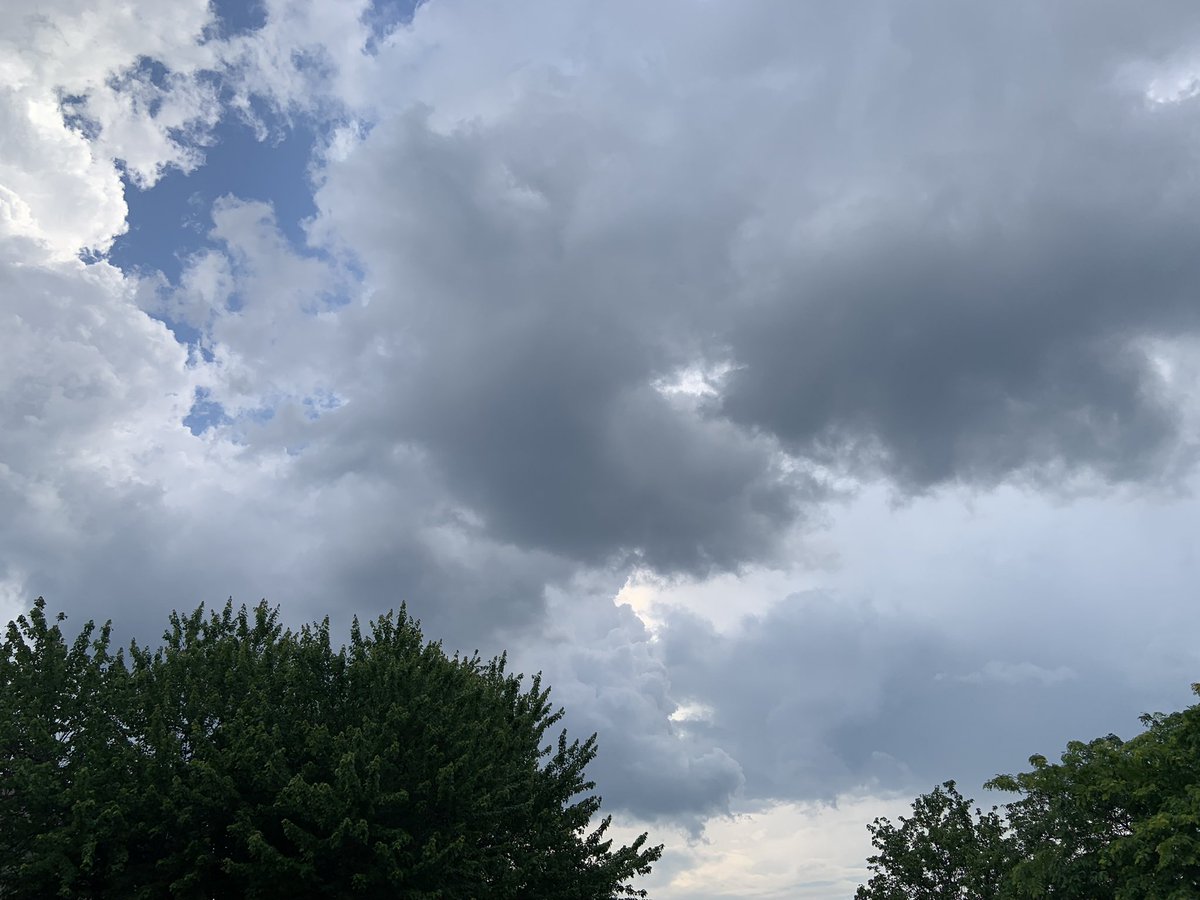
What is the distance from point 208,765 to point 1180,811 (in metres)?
30.8

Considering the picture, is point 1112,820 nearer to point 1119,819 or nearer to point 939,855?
point 1119,819

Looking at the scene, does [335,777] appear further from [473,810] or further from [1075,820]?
[1075,820]

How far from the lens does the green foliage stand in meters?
24.4

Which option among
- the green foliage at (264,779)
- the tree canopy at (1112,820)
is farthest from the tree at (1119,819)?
the green foliage at (264,779)

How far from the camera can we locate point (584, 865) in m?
32.2

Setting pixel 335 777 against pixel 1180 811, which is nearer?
pixel 335 777

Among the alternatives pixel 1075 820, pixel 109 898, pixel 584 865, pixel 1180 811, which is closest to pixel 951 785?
pixel 1075 820

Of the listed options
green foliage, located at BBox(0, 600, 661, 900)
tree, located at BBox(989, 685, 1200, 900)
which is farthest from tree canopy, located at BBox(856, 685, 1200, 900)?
green foliage, located at BBox(0, 600, 661, 900)

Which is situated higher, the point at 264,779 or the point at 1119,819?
the point at 264,779

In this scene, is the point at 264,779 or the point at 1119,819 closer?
the point at 264,779

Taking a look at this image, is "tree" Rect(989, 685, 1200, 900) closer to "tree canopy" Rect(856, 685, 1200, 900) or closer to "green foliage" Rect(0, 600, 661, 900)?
"tree canopy" Rect(856, 685, 1200, 900)

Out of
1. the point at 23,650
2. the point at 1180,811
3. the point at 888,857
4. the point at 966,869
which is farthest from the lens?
the point at 888,857

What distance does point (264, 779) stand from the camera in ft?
82.4

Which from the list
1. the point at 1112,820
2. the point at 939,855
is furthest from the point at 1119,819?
the point at 939,855
